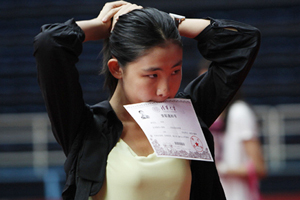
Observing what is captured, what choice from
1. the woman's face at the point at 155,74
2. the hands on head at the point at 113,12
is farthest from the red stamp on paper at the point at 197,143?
the hands on head at the point at 113,12

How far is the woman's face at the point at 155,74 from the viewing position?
103 centimetres

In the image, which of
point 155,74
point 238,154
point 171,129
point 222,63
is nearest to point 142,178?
point 171,129

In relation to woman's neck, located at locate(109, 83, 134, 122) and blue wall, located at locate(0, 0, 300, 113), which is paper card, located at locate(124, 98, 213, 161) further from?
blue wall, located at locate(0, 0, 300, 113)

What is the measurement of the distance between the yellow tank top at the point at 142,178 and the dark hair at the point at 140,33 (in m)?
0.24

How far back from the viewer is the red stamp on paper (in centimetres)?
105

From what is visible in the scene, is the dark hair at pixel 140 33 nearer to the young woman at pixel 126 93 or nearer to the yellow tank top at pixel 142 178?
the young woman at pixel 126 93

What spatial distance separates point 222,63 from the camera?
1200mm

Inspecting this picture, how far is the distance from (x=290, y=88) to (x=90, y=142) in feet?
15.4

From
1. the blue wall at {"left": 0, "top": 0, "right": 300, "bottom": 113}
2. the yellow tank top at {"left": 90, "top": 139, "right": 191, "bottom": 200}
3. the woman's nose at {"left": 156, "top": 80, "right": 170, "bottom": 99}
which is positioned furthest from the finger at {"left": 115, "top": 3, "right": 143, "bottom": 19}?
the blue wall at {"left": 0, "top": 0, "right": 300, "bottom": 113}

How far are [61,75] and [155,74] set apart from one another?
224 millimetres

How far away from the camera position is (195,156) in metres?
1.04

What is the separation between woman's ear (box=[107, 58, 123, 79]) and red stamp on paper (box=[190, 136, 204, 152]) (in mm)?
248

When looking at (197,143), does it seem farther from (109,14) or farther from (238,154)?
(238,154)

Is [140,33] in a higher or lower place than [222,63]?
higher
